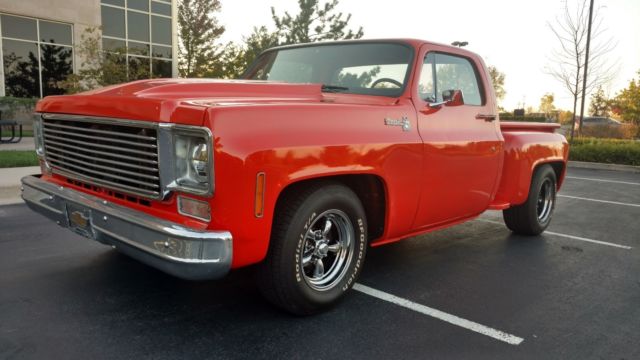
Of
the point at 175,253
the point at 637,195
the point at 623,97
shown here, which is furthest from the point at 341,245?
the point at 623,97

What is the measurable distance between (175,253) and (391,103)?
1.93 m

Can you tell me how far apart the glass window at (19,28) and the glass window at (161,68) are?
4.81 meters

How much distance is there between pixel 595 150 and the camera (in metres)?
15.3

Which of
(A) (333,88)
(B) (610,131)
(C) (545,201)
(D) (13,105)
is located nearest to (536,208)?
(C) (545,201)

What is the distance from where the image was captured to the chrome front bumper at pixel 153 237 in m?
2.61

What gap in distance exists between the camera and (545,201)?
19.8 ft

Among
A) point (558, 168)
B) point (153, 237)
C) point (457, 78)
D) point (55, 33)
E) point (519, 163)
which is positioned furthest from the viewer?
point (55, 33)

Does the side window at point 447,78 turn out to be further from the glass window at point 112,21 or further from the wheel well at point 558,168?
the glass window at point 112,21

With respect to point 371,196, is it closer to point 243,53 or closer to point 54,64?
point 54,64

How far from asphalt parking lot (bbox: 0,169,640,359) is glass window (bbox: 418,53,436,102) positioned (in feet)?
4.82

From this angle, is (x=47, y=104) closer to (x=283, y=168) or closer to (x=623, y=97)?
(x=283, y=168)

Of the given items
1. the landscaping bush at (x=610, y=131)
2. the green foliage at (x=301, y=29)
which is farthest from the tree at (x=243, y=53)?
the landscaping bush at (x=610, y=131)

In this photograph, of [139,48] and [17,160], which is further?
[139,48]

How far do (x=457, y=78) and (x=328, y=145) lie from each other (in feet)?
6.84
